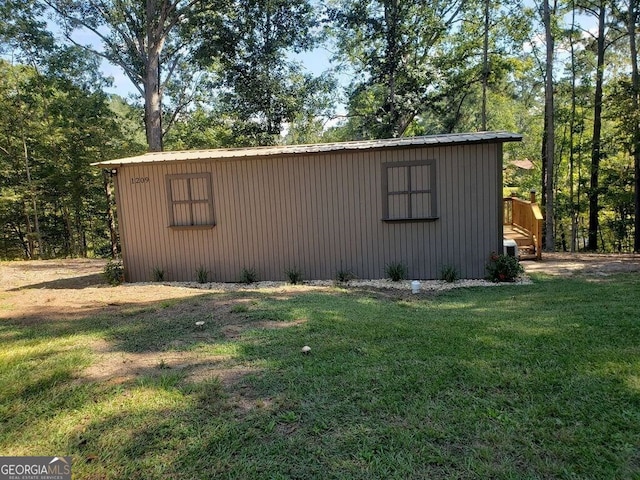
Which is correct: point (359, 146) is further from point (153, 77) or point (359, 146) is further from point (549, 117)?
point (153, 77)

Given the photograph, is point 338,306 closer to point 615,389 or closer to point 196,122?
point 615,389

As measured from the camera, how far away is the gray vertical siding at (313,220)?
6.84 m

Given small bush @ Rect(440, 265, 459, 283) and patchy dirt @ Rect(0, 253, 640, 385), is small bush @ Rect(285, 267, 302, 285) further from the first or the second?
small bush @ Rect(440, 265, 459, 283)

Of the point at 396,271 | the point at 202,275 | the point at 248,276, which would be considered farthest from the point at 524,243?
the point at 202,275

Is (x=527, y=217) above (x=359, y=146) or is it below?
below

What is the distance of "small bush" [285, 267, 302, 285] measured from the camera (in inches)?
286

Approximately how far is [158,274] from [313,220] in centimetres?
326

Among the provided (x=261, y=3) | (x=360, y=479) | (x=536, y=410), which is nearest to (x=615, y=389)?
(x=536, y=410)

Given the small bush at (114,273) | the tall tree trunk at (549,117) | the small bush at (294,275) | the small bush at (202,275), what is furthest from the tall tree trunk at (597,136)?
the small bush at (114,273)

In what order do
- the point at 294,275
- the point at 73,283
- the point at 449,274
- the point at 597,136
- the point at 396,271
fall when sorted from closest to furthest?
1. the point at 449,274
2. the point at 396,271
3. the point at 294,275
4. the point at 73,283
5. the point at 597,136

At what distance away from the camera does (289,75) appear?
1515 cm

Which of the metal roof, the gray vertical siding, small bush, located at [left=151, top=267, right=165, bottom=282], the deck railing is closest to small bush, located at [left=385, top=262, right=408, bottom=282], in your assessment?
the gray vertical siding

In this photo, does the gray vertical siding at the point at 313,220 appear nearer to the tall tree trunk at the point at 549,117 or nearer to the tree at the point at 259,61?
the tall tree trunk at the point at 549,117

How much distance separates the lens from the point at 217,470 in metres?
1.66
